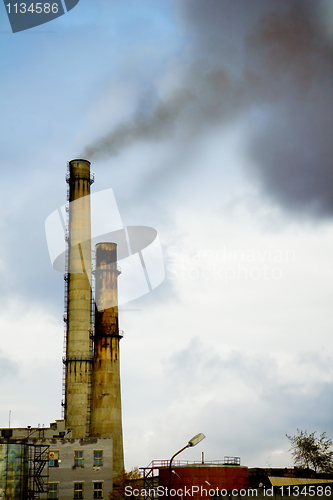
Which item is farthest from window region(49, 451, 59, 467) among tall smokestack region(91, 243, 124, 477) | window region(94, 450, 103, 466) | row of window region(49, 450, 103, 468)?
tall smokestack region(91, 243, 124, 477)

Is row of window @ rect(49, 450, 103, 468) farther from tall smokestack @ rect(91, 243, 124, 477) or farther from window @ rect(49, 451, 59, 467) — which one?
tall smokestack @ rect(91, 243, 124, 477)

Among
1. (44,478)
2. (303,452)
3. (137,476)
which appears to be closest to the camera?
(44,478)

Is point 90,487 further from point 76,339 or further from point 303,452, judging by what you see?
point 303,452

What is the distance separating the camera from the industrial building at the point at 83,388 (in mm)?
49062

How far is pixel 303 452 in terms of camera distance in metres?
71.9

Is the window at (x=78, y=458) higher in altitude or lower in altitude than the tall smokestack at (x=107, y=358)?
lower

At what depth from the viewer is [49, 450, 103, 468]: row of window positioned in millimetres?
49250

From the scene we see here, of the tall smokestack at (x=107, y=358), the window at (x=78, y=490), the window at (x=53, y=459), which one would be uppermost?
the tall smokestack at (x=107, y=358)

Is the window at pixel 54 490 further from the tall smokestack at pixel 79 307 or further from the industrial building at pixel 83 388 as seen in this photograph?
the tall smokestack at pixel 79 307

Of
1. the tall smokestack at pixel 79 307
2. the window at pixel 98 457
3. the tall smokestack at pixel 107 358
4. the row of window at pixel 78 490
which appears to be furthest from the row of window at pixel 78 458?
the tall smokestack at pixel 79 307

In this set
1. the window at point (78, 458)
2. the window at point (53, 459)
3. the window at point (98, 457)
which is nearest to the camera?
the window at point (53, 459)

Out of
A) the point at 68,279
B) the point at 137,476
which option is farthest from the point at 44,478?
the point at 68,279

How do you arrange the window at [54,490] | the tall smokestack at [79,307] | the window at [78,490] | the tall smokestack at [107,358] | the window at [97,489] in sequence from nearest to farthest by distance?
the window at [54,490], the window at [78,490], the window at [97,489], the tall smokestack at [107,358], the tall smokestack at [79,307]

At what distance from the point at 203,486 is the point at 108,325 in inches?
763
